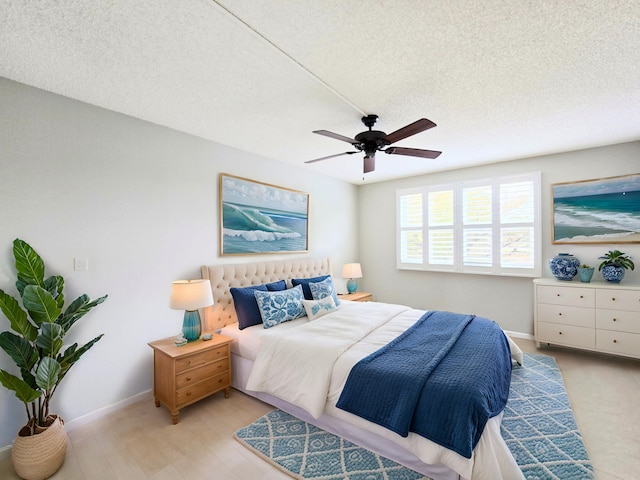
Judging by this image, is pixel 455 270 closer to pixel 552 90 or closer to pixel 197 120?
pixel 552 90

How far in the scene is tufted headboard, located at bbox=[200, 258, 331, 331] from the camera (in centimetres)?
316

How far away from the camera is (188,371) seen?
98.5 inches

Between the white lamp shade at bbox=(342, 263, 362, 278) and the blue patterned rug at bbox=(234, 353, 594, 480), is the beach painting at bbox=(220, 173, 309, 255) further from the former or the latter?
the blue patterned rug at bbox=(234, 353, 594, 480)

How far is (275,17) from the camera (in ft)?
5.06

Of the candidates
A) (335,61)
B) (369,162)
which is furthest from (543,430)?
(335,61)

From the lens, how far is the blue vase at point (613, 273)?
11.3ft

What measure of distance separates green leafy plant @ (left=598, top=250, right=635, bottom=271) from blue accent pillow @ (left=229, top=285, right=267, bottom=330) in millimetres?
4153

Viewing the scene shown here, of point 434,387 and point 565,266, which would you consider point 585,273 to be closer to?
point 565,266

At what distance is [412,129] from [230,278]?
2.43 metres

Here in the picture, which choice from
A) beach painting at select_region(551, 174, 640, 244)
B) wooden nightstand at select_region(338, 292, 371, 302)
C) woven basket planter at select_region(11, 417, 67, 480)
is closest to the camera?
woven basket planter at select_region(11, 417, 67, 480)

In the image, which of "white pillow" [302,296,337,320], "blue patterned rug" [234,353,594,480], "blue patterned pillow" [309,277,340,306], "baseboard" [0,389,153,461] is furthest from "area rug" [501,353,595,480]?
"baseboard" [0,389,153,461]

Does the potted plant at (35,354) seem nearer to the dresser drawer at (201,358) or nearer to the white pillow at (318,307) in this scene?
the dresser drawer at (201,358)

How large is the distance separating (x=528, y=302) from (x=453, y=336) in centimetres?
247

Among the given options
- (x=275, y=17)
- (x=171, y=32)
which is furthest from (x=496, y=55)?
(x=171, y=32)
